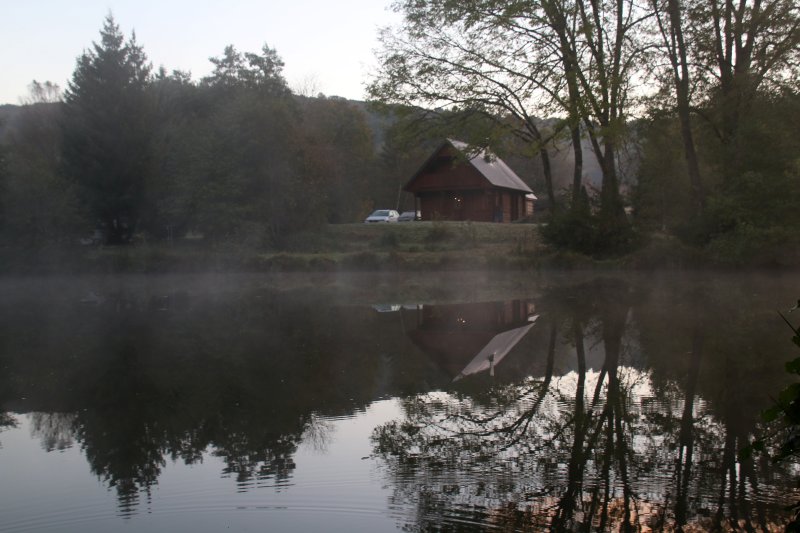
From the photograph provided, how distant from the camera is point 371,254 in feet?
112

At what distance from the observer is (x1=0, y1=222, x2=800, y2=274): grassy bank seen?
29909 mm

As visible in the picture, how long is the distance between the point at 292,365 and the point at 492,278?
1948cm

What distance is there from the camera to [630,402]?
816 cm

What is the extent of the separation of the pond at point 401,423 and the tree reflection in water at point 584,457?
2cm

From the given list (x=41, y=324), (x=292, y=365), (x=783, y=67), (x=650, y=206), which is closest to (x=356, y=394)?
(x=292, y=365)

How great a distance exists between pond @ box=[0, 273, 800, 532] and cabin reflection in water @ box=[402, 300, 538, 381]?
8cm

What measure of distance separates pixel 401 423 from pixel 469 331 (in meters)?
6.65

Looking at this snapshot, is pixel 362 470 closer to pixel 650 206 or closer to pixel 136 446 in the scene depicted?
pixel 136 446

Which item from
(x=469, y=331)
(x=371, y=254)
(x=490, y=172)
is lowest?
(x=469, y=331)

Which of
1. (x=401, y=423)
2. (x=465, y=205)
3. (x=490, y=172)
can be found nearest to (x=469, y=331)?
(x=401, y=423)

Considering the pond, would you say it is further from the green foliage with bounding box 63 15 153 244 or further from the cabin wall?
the cabin wall

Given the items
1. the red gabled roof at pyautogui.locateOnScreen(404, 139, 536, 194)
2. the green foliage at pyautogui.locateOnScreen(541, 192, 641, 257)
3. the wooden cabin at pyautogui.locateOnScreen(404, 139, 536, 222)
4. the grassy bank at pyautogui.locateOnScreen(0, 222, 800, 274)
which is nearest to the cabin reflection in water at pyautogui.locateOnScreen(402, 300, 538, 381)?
the grassy bank at pyautogui.locateOnScreen(0, 222, 800, 274)

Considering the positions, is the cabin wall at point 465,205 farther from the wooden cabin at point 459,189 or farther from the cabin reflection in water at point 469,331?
the cabin reflection in water at point 469,331

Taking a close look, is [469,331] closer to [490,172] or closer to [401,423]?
[401,423]
